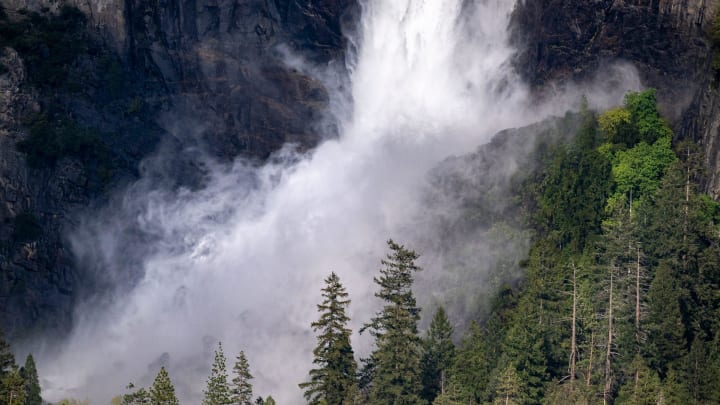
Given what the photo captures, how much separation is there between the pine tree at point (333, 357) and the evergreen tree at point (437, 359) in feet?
14.5

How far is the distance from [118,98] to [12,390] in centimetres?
3812

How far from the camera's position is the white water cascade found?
451 feet

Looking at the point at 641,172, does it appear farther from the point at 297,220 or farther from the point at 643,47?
the point at 297,220

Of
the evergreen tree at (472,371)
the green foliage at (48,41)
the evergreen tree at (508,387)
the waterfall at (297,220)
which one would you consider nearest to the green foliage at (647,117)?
the waterfall at (297,220)

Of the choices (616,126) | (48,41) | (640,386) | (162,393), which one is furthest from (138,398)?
(48,41)

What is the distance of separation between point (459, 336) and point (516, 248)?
699 cm

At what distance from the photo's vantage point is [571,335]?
118m

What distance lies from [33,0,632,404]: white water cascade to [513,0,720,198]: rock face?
3423 millimetres

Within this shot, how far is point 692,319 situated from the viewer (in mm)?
116750

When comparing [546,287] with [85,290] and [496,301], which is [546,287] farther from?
[85,290]

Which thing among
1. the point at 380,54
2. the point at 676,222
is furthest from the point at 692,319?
the point at 380,54

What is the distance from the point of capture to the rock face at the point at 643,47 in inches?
5044

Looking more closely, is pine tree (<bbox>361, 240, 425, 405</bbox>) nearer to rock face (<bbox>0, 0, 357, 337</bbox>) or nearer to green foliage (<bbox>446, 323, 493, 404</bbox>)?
green foliage (<bbox>446, 323, 493, 404</bbox>)

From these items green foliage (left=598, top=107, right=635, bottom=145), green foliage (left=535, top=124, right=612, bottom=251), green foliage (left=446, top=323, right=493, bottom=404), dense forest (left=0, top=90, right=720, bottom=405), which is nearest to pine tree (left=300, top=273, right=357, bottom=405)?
dense forest (left=0, top=90, right=720, bottom=405)
